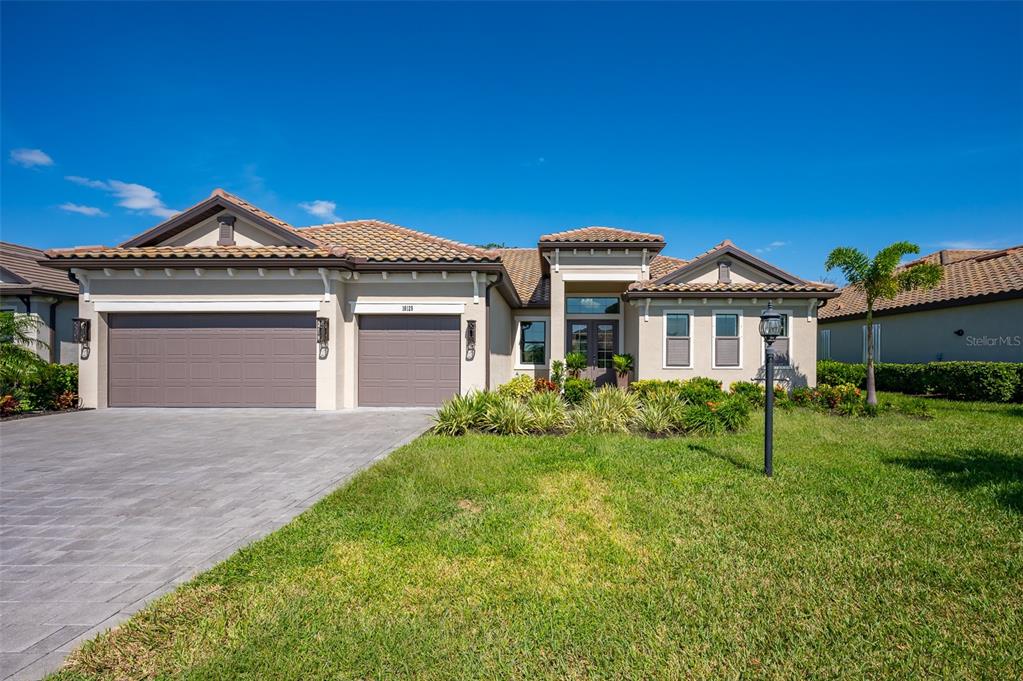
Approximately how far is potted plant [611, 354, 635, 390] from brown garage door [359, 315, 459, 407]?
5.72 metres

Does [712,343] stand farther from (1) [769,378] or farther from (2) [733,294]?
(1) [769,378]

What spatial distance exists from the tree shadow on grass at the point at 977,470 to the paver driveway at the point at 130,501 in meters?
7.48

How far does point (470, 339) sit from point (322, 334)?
3.63 m

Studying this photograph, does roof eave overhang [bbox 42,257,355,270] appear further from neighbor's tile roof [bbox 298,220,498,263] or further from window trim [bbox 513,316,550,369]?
window trim [bbox 513,316,550,369]

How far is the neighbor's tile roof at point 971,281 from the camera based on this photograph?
13.3 meters

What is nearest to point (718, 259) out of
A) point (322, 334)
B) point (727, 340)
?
point (727, 340)

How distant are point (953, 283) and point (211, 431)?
22.6 meters

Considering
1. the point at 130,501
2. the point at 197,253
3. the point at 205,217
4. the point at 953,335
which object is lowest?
the point at 130,501

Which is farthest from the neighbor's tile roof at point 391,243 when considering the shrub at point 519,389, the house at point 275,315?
the shrub at point 519,389

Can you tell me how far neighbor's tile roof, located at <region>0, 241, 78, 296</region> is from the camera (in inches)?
519

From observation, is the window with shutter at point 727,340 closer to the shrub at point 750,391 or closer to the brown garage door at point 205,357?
the shrub at point 750,391

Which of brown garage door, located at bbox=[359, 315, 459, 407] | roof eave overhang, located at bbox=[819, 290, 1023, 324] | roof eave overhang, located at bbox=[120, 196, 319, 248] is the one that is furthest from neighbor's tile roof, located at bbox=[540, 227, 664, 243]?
roof eave overhang, located at bbox=[819, 290, 1023, 324]

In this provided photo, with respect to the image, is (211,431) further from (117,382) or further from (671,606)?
(671,606)

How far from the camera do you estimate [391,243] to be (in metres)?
12.3
